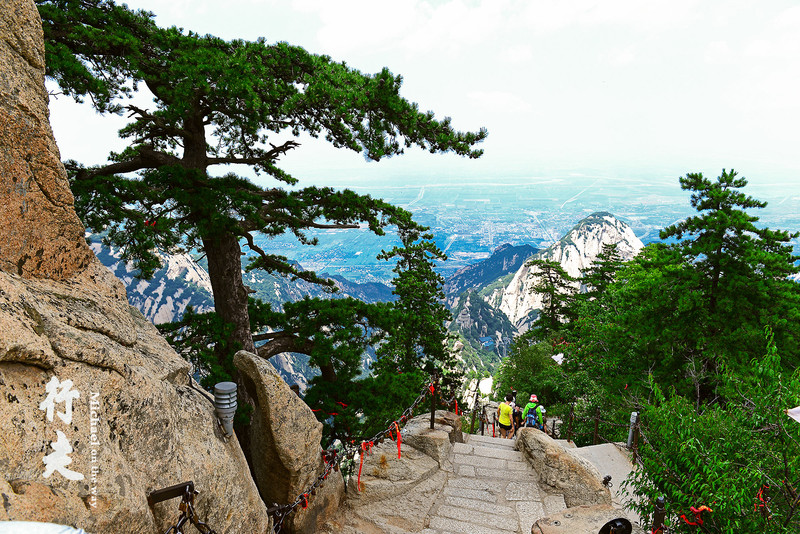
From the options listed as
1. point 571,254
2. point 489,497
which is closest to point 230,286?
point 489,497

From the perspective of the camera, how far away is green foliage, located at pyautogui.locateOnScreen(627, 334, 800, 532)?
3.82 metres

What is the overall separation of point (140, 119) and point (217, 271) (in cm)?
338

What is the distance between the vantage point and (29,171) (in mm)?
3346

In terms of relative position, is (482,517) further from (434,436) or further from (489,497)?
(434,436)

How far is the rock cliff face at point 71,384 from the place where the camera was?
2346 mm

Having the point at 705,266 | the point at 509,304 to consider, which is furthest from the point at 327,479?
the point at 509,304

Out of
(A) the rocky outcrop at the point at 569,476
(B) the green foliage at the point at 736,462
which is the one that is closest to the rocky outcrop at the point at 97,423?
(B) the green foliage at the point at 736,462

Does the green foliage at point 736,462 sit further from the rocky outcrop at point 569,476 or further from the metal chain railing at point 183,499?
the metal chain railing at point 183,499

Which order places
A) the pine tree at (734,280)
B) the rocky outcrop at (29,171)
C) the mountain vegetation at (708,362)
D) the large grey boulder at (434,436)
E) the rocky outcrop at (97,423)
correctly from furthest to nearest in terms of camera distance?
the pine tree at (734,280) → the large grey boulder at (434,436) → the mountain vegetation at (708,362) → the rocky outcrop at (29,171) → the rocky outcrop at (97,423)

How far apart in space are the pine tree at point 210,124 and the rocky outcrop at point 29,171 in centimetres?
286

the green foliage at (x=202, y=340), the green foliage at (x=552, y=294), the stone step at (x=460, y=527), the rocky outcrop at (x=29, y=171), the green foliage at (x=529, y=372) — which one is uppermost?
the rocky outcrop at (x=29, y=171)

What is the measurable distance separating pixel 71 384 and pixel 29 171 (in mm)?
1809

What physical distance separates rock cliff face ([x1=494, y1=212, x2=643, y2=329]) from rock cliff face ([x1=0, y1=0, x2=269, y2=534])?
14276 centimetres

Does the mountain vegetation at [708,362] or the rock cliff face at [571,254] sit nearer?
the mountain vegetation at [708,362]
